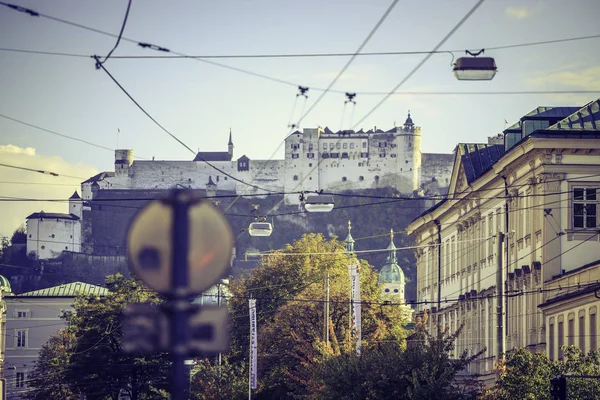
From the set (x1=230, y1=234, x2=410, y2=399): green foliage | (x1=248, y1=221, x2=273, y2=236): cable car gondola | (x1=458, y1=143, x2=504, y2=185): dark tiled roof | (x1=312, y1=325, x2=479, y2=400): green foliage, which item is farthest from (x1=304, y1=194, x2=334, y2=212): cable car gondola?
(x1=458, y1=143, x2=504, y2=185): dark tiled roof

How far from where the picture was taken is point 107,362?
6056 centimetres

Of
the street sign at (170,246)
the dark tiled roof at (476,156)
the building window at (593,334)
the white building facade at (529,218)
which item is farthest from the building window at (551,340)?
the street sign at (170,246)

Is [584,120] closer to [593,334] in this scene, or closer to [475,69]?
[593,334]

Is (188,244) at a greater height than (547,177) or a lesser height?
lesser

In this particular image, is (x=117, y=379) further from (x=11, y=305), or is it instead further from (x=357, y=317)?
(x=11, y=305)

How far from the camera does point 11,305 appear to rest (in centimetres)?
11819

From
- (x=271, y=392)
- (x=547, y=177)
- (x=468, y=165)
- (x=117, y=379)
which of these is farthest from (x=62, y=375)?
(x=547, y=177)

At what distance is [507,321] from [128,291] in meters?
25.3

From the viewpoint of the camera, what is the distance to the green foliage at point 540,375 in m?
26.4

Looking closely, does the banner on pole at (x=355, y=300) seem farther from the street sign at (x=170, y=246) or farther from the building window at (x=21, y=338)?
the building window at (x=21, y=338)

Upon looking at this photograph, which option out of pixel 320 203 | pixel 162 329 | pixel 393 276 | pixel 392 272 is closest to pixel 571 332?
pixel 320 203

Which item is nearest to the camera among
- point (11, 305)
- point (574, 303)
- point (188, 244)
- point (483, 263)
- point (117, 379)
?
point (188, 244)

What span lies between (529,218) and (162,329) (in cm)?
3460

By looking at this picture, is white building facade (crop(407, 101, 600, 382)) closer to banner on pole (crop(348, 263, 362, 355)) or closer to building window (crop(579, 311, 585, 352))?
building window (crop(579, 311, 585, 352))
